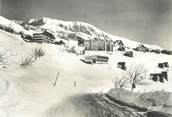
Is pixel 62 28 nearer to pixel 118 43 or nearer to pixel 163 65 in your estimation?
pixel 118 43

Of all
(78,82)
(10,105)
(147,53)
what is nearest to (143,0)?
(147,53)

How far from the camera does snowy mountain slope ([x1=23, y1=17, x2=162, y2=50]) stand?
2164 millimetres

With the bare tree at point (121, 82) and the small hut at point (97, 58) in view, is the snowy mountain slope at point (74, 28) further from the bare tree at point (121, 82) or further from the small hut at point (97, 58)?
the bare tree at point (121, 82)

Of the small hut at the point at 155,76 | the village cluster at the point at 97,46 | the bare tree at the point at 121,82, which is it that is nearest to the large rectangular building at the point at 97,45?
the village cluster at the point at 97,46

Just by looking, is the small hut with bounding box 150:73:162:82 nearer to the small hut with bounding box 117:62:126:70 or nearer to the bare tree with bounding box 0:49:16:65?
the small hut with bounding box 117:62:126:70

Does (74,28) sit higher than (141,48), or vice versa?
(74,28)

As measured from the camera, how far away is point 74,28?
7.16 feet

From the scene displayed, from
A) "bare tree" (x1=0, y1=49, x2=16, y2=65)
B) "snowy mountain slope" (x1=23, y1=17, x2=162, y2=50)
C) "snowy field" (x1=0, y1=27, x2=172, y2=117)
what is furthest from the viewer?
"snowy mountain slope" (x1=23, y1=17, x2=162, y2=50)

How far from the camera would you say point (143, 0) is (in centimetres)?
230

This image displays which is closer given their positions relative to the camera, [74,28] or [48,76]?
[48,76]

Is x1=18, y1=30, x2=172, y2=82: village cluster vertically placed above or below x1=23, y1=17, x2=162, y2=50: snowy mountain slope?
below

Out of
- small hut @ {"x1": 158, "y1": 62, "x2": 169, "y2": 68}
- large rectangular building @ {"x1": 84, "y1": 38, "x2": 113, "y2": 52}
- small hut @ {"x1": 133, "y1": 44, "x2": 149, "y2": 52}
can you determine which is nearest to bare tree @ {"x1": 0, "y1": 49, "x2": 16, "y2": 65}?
large rectangular building @ {"x1": 84, "y1": 38, "x2": 113, "y2": 52}

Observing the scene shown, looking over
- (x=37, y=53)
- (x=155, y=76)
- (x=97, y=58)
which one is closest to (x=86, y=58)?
(x=97, y=58)

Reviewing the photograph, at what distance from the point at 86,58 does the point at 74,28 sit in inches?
8.6
